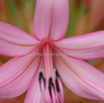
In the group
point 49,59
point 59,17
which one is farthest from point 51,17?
point 49,59

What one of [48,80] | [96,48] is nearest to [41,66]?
[48,80]

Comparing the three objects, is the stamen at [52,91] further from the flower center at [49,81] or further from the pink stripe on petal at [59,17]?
the pink stripe on petal at [59,17]

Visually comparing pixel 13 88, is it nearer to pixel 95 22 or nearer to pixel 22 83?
pixel 22 83

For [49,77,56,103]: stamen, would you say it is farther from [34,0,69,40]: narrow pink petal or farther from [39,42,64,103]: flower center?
[34,0,69,40]: narrow pink petal

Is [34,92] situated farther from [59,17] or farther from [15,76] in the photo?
[59,17]

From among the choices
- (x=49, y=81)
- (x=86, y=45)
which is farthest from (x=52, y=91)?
(x=86, y=45)
